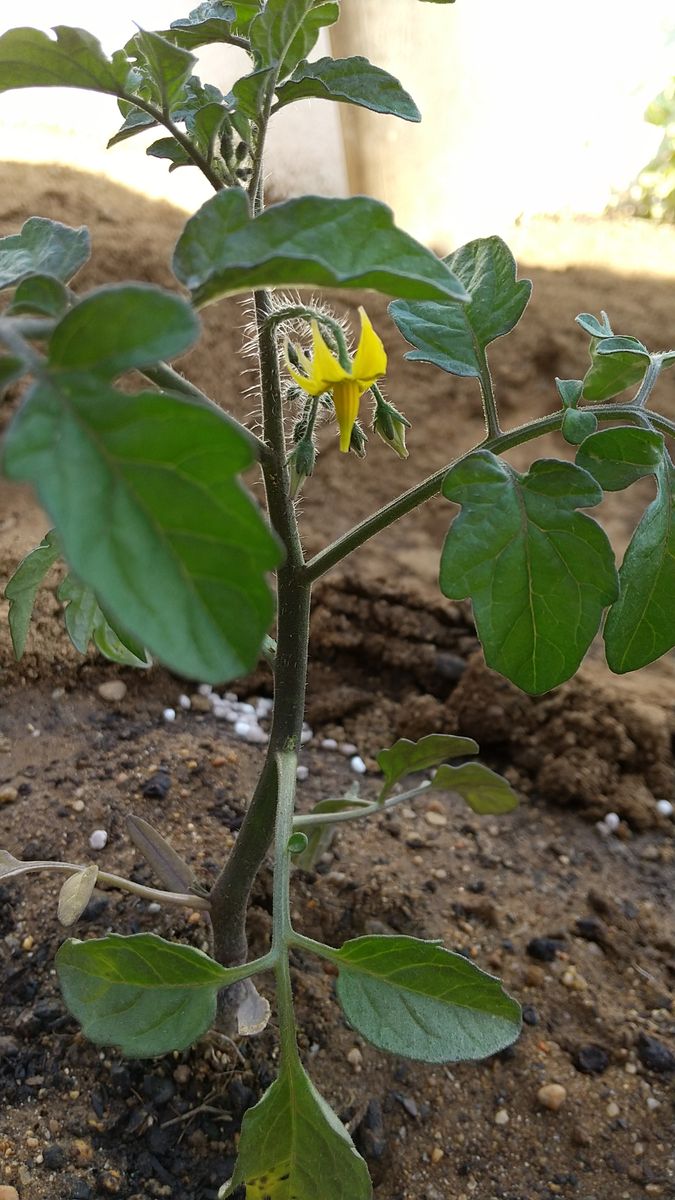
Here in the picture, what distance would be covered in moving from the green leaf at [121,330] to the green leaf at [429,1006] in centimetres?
51

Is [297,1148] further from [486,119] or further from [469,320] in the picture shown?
[486,119]

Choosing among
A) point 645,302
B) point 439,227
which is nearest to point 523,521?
point 645,302

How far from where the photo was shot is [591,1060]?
41.1 inches

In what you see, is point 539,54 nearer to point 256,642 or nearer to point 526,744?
point 526,744

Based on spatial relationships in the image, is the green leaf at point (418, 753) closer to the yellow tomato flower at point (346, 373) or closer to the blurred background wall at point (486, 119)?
the yellow tomato flower at point (346, 373)

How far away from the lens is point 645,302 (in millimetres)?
2408

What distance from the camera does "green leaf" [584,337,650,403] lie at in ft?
2.39

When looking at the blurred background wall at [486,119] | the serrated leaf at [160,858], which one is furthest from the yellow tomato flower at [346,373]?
the blurred background wall at [486,119]

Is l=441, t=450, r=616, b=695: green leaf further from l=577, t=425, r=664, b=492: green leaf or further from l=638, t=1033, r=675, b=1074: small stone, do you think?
l=638, t=1033, r=675, b=1074: small stone

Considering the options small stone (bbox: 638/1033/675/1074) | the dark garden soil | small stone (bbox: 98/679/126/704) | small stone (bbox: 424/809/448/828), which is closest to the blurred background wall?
the dark garden soil

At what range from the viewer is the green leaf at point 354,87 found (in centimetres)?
71

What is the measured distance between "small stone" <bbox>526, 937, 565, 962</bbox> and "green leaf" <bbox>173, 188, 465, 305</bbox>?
2.98ft

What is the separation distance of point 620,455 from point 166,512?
1.33 ft

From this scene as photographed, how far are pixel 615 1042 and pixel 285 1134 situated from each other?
0.51 meters
